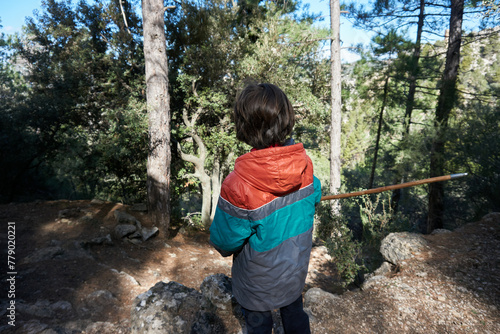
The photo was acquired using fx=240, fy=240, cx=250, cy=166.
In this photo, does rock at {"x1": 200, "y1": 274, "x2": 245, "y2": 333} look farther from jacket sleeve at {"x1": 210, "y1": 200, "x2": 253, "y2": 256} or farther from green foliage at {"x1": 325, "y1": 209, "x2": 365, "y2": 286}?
green foliage at {"x1": 325, "y1": 209, "x2": 365, "y2": 286}

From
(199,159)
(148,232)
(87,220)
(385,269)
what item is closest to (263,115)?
(385,269)

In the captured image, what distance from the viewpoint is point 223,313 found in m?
2.43

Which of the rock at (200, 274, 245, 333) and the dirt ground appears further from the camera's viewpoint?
the dirt ground

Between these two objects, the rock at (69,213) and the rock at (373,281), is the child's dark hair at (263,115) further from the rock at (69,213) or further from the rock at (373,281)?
the rock at (69,213)

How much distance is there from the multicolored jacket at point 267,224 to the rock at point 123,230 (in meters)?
4.68

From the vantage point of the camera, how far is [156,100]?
5.51 meters

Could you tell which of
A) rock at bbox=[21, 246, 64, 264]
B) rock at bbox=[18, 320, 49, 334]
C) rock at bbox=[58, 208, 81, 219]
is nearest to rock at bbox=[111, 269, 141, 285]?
rock at bbox=[21, 246, 64, 264]

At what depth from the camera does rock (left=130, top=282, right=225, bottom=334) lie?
2166mm

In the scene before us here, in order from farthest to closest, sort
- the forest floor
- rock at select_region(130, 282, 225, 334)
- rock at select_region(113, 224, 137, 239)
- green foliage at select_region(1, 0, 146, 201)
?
green foliage at select_region(1, 0, 146, 201), rock at select_region(113, 224, 137, 239), the forest floor, rock at select_region(130, 282, 225, 334)

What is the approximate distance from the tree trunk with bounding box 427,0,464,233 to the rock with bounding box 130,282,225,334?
23.4 feet

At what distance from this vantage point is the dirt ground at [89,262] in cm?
316

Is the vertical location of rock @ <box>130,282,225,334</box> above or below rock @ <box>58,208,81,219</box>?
above

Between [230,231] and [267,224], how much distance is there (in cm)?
19

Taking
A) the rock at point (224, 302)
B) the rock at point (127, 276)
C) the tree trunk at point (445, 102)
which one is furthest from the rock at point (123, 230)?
the tree trunk at point (445, 102)
